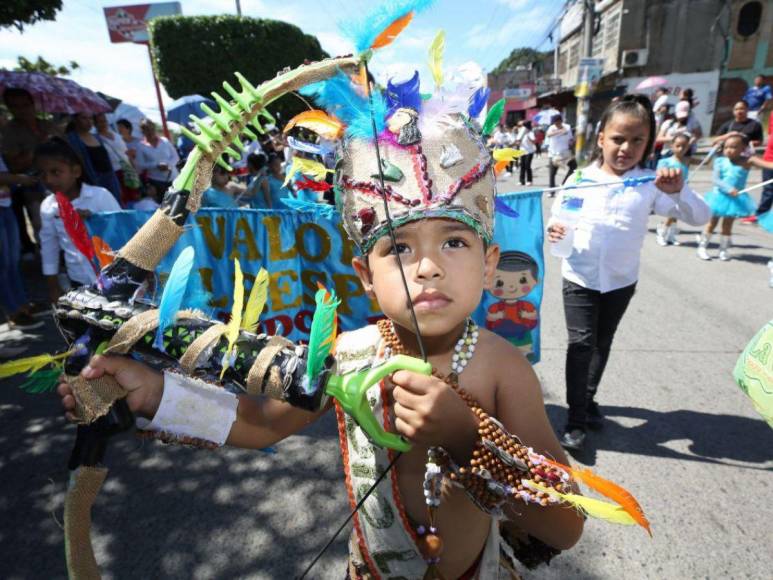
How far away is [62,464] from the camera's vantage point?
2.91 m

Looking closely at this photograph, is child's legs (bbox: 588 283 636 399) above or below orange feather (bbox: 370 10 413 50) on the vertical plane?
below

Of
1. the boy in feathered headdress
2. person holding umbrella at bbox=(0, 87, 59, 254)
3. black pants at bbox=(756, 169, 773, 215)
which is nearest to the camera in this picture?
the boy in feathered headdress

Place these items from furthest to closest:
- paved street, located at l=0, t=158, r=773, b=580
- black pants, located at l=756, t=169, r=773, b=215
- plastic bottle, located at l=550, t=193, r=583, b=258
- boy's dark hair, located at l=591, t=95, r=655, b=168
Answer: black pants, located at l=756, t=169, r=773, b=215 → plastic bottle, located at l=550, t=193, r=583, b=258 → boy's dark hair, located at l=591, t=95, r=655, b=168 → paved street, located at l=0, t=158, r=773, b=580

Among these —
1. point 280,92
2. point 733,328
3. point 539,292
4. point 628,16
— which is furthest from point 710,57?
point 280,92

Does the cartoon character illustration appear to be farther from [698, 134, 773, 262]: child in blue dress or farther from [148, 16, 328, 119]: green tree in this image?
[148, 16, 328, 119]: green tree

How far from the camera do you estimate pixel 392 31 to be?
98 centimetres

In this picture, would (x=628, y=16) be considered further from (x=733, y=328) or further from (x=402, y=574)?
(x=402, y=574)

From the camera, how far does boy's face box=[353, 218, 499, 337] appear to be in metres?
0.96

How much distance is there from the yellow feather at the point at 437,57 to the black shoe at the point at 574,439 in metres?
2.37

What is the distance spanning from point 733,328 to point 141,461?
514 centimetres

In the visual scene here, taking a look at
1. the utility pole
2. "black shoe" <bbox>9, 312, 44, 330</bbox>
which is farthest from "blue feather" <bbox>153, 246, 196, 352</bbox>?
the utility pole

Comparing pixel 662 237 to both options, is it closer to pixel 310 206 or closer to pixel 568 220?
pixel 568 220

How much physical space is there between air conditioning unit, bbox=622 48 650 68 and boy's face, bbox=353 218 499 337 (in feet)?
104

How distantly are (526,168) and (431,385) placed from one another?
1345cm
